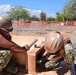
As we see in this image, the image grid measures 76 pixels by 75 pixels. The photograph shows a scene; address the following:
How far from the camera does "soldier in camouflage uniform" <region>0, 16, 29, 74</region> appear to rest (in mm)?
2695

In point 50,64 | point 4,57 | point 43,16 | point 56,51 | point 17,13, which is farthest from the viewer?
point 43,16

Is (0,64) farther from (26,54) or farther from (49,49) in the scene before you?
(49,49)

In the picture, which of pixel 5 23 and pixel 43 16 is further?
pixel 43 16

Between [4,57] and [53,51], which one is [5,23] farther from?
[53,51]

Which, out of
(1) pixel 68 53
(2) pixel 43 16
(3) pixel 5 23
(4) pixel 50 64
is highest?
(3) pixel 5 23

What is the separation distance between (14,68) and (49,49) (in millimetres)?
542

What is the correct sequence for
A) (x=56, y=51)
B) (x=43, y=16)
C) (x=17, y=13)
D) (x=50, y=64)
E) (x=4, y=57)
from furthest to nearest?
(x=43, y=16), (x=17, y=13), (x=50, y=64), (x=56, y=51), (x=4, y=57)

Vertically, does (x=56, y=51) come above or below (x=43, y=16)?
above

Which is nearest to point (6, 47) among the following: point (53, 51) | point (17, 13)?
point (53, 51)

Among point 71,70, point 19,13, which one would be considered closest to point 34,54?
point 71,70

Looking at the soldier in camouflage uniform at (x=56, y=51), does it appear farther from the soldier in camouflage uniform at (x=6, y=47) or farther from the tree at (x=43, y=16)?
the tree at (x=43, y=16)

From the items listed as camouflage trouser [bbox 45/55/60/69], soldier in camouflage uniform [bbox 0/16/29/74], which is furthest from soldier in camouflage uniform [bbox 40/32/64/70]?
soldier in camouflage uniform [bbox 0/16/29/74]

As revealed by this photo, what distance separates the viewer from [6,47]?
8.97 ft

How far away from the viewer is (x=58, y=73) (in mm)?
3066
